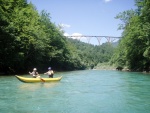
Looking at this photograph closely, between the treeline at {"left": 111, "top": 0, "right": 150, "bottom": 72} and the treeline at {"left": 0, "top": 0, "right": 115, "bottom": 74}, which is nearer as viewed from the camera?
the treeline at {"left": 0, "top": 0, "right": 115, "bottom": 74}

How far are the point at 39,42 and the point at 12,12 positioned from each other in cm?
673

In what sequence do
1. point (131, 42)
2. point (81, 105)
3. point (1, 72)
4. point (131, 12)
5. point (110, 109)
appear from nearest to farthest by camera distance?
point (110, 109)
point (81, 105)
point (1, 72)
point (131, 42)
point (131, 12)

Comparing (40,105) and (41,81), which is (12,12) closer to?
(41,81)

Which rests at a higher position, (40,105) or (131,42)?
(131,42)

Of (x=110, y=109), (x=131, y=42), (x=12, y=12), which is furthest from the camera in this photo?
(x=131, y=42)

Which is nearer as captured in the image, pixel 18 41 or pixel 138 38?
pixel 18 41

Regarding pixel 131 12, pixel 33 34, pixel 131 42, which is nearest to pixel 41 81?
pixel 33 34

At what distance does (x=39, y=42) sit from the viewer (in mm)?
45219

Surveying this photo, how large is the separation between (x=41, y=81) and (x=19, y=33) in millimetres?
17002

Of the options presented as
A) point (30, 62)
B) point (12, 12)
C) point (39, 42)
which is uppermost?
point (12, 12)

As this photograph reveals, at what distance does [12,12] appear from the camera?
41.8 meters

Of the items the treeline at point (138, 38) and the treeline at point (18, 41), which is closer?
the treeline at point (18, 41)

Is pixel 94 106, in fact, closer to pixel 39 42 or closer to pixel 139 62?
pixel 39 42

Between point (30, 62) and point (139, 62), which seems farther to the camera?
point (139, 62)
